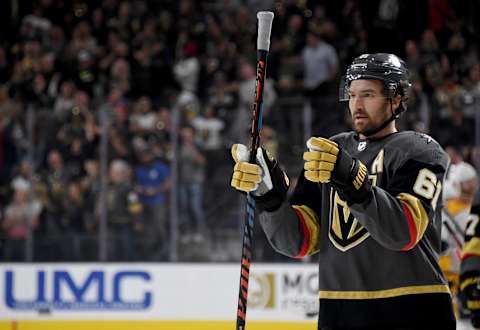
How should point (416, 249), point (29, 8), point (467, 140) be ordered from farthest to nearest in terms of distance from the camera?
1. point (29, 8)
2. point (467, 140)
3. point (416, 249)

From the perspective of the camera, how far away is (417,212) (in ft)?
8.21

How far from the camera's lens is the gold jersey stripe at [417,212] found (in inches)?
98.2

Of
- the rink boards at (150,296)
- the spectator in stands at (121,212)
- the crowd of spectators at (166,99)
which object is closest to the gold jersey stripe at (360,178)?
the rink boards at (150,296)

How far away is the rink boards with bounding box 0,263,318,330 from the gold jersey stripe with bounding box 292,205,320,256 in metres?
3.38

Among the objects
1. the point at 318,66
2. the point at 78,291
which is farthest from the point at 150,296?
the point at 318,66

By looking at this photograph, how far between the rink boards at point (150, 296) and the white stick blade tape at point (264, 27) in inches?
142

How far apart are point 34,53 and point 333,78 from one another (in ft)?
9.56

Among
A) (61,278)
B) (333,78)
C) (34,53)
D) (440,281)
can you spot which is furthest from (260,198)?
(34,53)

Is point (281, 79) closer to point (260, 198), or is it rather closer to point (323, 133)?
point (323, 133)

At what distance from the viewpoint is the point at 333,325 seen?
8.81 ft

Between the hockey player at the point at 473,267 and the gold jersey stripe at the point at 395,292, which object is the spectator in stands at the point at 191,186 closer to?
the hockey player at the point at 473,267

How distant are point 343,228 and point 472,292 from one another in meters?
0.97

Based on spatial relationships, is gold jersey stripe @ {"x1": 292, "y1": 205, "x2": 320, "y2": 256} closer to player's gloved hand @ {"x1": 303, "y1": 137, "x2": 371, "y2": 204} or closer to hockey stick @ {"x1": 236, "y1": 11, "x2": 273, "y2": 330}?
hockey stick @ {"x1": 236, "y1": 11, "x2": 273, "y2": 330}

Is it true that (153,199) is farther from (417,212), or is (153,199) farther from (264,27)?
(417,212)
